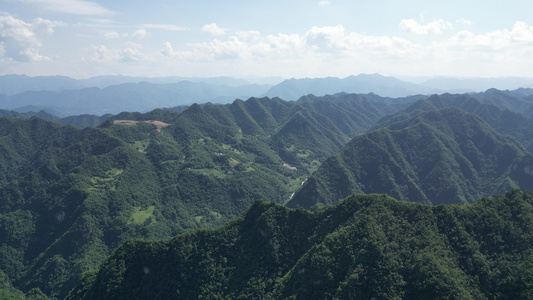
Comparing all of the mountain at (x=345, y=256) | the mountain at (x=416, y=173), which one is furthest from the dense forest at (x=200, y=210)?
the mountain at (x=416, y=173)

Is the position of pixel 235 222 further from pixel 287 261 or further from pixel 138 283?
pixel 138 283

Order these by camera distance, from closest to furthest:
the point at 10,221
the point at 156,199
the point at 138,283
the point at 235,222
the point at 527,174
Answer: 1. the point at 138,283
2. the point at 235,222
3. the point at 10,221
4. the point at 156,199
5. the point at 527,174

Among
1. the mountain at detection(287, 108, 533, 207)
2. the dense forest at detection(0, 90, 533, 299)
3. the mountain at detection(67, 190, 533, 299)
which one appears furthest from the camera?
the mountain at detection(287, 108, 533, 207)

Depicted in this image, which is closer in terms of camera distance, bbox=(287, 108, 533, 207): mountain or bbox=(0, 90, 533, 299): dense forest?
bbox=(0, 90, 533, 299): dense forest

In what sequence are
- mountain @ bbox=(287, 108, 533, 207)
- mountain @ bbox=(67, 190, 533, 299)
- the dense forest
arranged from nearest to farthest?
mountain @ bbox=(67, 190, 533, 299)
the dense forest
mountain @ bbox=(287, 108, 533, 207)

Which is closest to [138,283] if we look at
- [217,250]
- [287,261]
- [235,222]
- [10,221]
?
[217,250]

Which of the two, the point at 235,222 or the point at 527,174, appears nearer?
the point at 235,222

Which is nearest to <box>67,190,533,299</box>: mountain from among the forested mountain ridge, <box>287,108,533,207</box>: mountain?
the forested mountain ridge

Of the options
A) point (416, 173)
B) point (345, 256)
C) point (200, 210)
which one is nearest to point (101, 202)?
point (200, 210)

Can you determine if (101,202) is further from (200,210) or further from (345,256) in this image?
(345,256)

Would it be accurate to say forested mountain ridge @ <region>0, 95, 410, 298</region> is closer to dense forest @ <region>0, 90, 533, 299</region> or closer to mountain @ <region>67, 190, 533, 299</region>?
dense forest @ <region>0, 90, 533, 299</region>
